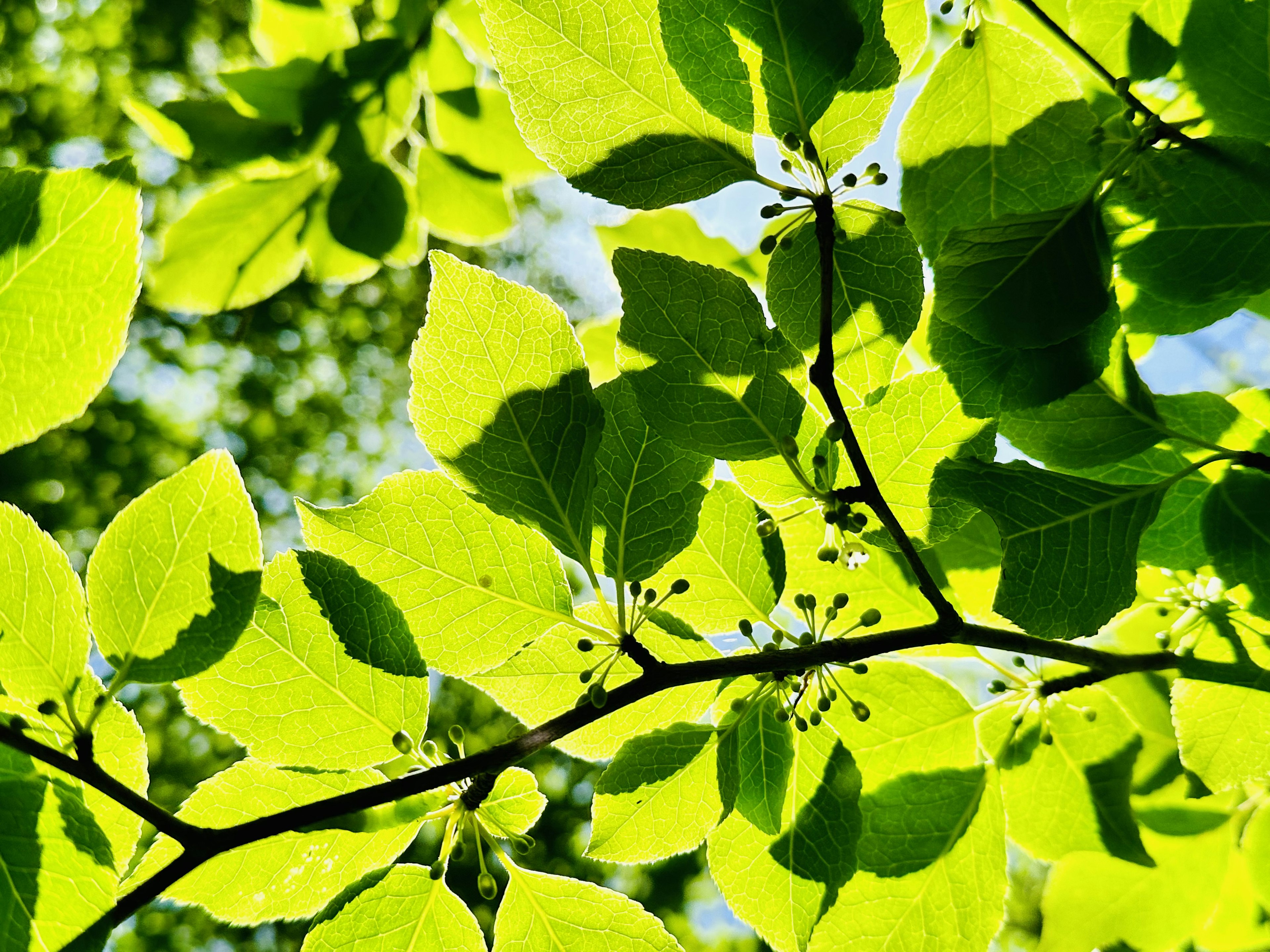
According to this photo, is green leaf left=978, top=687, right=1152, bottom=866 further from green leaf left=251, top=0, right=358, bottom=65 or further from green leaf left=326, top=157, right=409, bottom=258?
green leaf left=251, top=0, right=358, bottom=65

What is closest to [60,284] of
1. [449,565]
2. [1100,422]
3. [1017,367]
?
[449,565]

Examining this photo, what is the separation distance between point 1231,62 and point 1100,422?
0.27 metres

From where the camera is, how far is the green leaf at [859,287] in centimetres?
58

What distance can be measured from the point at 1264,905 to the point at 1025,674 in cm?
40

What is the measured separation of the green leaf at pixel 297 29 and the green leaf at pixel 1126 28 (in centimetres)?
92

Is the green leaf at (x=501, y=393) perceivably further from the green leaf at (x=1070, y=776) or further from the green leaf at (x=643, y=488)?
the green leaf at (x=1070, y=776)

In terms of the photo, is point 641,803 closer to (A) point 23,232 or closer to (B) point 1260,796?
(A) point 23,232

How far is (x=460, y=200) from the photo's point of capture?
1.35 meters

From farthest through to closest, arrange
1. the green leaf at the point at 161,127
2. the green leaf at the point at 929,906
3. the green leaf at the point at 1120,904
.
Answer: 1. the green leaf at the point at 161,127
2. the green leaf at the point at 1120,904
3. the green leaf at the point at 929,906

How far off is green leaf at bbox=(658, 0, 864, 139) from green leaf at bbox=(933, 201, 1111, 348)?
129mm

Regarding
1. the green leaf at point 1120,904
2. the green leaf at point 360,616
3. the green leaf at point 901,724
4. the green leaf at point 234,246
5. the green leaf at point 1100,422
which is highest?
the green leaf at point 1100,422

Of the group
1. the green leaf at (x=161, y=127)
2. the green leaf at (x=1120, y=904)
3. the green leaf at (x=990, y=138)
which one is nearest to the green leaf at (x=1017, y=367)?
the green leaf at (x=990, y=138)

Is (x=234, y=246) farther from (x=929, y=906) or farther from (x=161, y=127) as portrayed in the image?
(x=929, y=906)

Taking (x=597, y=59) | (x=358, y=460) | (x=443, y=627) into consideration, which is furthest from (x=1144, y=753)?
(x=358, y=460)
